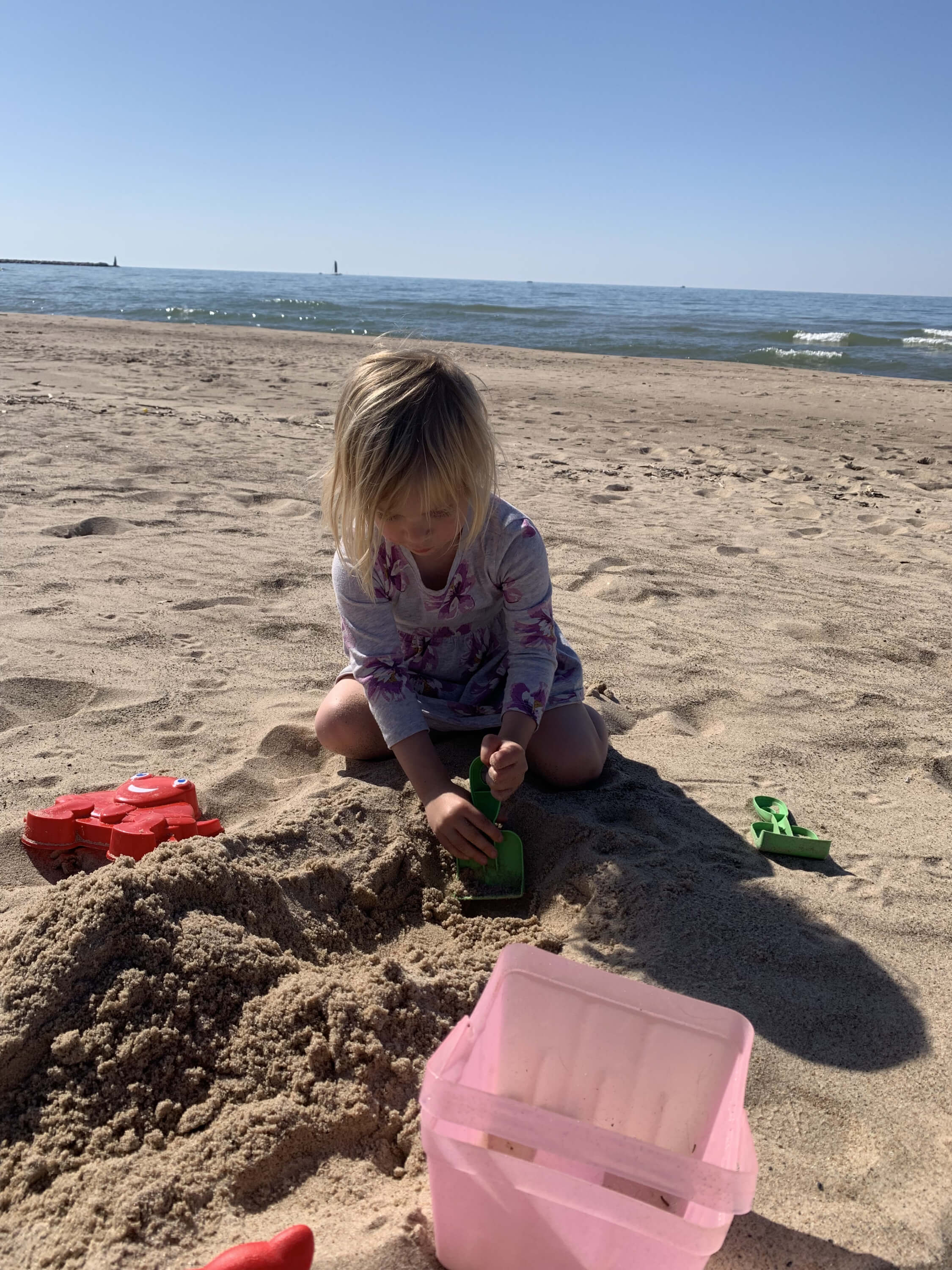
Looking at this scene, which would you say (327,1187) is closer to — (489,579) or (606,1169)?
(606,1169)

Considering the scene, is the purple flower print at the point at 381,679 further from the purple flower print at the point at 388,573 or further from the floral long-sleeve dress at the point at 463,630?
the purple flower print at the point at 388,573

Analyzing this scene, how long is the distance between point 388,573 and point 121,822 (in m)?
0.85

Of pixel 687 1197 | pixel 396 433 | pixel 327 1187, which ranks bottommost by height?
pixel 327 1187

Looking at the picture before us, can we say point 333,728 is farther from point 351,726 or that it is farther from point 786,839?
point 786,839

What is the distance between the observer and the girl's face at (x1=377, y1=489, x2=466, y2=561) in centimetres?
194

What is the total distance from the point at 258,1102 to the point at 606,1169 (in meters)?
→ 0.64

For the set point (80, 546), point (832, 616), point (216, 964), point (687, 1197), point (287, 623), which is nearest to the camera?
point (687, 1197)

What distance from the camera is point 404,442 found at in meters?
1.89

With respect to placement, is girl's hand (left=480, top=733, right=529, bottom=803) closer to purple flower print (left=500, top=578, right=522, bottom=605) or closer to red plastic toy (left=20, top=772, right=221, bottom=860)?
purple flower print (left=500, top=578, right=522, bottom=605)

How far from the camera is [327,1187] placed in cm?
135

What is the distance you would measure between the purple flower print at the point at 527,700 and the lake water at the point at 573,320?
5.52m

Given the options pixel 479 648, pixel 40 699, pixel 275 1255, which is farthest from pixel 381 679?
pixel 275 1255

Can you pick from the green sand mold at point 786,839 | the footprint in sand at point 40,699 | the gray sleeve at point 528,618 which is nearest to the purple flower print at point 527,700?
the gray sleeve at point 528,618

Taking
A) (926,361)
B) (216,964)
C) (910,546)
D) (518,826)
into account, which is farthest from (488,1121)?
(926,361)
